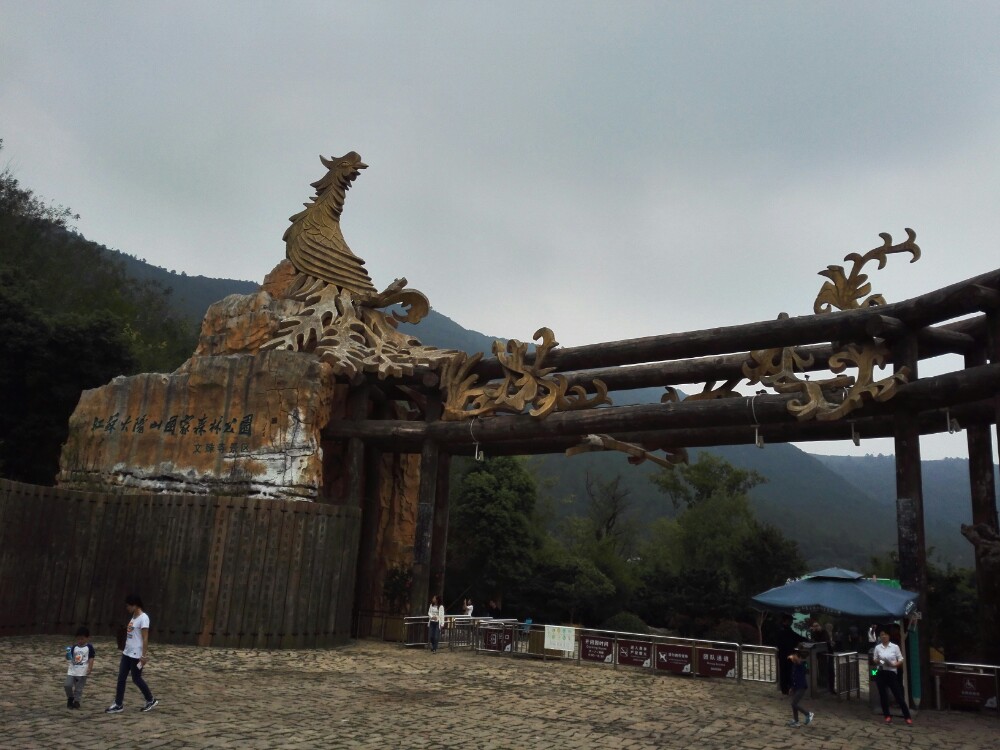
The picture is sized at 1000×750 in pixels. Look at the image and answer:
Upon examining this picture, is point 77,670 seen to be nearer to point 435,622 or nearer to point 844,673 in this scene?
point 435,622

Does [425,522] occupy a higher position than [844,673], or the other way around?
[425,522]

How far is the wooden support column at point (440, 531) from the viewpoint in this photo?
1491cm

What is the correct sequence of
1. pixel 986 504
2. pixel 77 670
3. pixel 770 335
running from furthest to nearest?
1. pixel 770 335
2. pixel 986 504
3. pixel 77 670

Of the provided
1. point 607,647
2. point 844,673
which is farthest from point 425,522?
point 844,673

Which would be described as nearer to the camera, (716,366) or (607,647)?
(607,647)

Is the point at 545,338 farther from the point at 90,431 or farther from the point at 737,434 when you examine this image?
the point at 90,431

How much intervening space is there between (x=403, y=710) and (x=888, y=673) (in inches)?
201

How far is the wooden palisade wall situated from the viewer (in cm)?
1147

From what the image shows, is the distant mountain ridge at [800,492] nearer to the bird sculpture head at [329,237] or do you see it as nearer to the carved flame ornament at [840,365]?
the bird sculpture head at [329,237]

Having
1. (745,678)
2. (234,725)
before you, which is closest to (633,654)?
A: (745,678)

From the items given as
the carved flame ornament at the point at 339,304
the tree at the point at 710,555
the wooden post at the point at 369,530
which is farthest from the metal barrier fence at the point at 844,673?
the wooden post at the point at 369,530

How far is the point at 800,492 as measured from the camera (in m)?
105

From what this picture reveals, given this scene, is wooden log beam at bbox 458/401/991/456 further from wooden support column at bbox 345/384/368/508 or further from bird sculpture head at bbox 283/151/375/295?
bird sculpture head at bbox 283/151/375/295

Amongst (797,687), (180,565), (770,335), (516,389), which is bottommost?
(797,687)
